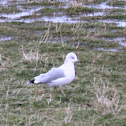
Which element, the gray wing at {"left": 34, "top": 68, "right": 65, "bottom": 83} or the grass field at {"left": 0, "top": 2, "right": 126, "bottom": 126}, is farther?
the gray wing at {"left": 34, "top": 68, "right": 65, "bottom": 83}

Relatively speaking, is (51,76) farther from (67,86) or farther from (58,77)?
(67,86)

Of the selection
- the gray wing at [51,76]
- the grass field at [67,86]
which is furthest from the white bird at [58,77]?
the grass field at [67,86]

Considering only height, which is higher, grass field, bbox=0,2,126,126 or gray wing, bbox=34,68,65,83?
gray wing, bbox=34,68,65,83

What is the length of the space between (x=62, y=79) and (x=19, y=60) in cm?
225

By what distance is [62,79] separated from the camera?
23.4 ft

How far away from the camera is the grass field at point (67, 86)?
6.07 meters

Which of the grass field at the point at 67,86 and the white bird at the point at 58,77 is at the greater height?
the white bird at the point at 58,77

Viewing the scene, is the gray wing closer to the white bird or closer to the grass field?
the white bird

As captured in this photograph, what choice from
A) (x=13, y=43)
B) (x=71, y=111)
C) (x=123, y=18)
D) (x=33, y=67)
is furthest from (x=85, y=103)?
(x=123, y=18)

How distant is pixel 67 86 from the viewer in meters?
7.68

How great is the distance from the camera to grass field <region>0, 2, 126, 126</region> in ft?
19.9

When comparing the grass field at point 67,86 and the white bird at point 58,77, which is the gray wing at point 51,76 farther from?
the grass field at point 67,86

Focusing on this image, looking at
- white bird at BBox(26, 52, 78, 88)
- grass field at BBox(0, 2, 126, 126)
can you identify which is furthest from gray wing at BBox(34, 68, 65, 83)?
grass field at BBox(0, 2, 126, 126)

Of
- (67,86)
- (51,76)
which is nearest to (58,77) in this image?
(51,76)
